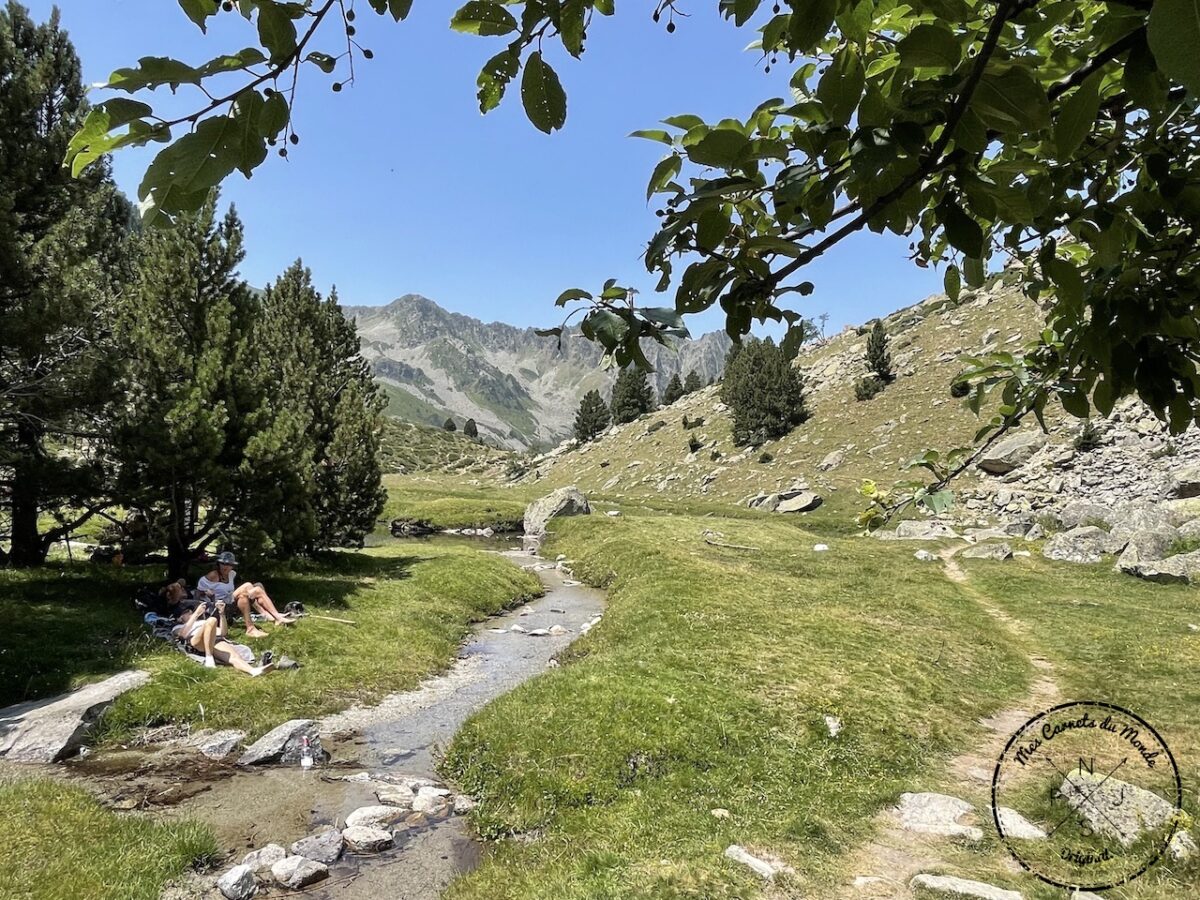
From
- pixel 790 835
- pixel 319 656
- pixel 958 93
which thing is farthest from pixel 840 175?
pixel 319 656

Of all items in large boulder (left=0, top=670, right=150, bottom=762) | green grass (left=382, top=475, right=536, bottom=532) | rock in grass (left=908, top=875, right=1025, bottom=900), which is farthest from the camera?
green grass (left=382, top=475, right=536, bottom=532)

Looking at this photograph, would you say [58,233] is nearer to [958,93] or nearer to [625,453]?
[958,93]

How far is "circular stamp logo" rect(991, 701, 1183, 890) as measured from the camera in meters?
6.92

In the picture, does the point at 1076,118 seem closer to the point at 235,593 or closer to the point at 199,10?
the point at 199,10

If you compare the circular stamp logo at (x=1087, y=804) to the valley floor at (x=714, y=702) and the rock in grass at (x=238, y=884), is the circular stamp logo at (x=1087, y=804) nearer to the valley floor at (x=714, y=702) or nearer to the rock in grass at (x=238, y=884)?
the valley floor at (x=714, y=702)

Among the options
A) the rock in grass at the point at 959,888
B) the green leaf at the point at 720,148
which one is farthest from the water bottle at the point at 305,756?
the green leaf at the point at 720,148

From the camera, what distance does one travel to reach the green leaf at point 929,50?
150 centimetres

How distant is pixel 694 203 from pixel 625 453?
88.8 meters

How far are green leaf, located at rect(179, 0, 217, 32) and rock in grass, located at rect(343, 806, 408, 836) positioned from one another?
9995 mm

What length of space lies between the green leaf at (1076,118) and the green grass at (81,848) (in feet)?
32.8

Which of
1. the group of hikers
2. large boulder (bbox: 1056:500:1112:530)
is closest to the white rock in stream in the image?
the group of hikers

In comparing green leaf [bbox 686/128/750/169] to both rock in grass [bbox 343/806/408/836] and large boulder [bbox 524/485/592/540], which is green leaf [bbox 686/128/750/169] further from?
large boulder [bbox 524/485/592/540]

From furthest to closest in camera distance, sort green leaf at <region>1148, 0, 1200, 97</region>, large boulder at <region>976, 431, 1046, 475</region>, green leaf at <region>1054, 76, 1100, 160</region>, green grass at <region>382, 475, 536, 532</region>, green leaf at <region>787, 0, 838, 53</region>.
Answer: green grass at <region>382, 475, 536, 532</region>, large boulder at <region>976, 431, 1046, 475</region>, green leaf at <region>1054, 76, 1100, 160</region>, green leaf at <region>787, 0, 838, 53</region>, green leaf at <region>1148, 0, 1200, 97</region>

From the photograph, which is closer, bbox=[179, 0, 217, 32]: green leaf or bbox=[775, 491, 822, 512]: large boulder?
bbox=[179, 0, 217, 32]: green leaf
